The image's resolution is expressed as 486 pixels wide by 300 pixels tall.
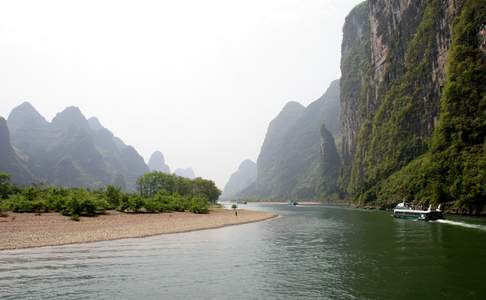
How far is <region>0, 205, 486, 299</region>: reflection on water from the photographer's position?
25.4 m

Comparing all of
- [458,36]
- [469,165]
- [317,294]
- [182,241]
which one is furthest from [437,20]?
[317,294]

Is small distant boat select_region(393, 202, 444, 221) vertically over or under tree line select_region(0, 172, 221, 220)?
under

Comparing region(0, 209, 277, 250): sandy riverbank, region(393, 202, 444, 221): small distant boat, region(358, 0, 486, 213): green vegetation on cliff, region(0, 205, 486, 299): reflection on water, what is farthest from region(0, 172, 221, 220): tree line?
region(358, 0, 486, 213): green vegetation on cliff

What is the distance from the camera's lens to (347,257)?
38.0m

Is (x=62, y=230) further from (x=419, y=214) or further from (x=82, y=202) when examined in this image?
(x=419, y=214)

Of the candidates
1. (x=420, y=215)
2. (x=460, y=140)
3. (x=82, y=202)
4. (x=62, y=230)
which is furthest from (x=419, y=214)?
(x=62, y=230)

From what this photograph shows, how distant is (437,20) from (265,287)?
19070 centimetres

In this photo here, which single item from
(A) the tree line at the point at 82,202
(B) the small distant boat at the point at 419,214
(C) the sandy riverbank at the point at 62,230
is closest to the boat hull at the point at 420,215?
(B) the small distant boat at the point at 419,214

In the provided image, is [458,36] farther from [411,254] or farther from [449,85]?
[411,254]

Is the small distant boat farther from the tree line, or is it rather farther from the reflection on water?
the tree line

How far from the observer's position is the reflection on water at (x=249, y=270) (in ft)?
83.4

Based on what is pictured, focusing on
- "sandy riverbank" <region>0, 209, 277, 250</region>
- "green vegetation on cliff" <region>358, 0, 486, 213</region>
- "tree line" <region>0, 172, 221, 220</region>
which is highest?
"green vegetation on cliff" <region>358, 0, 486, 213</region>

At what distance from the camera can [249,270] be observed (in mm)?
32562

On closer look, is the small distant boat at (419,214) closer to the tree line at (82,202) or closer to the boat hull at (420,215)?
the boat hull at (420,215)
